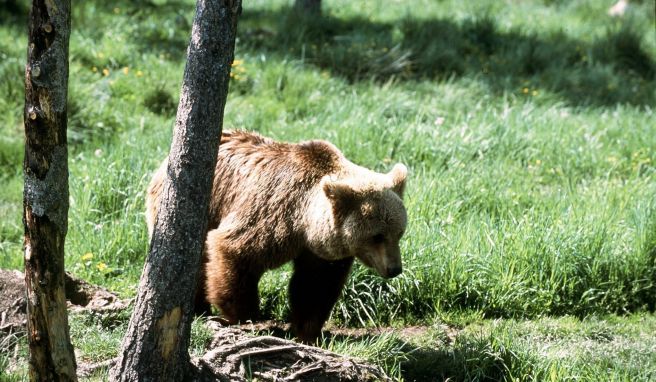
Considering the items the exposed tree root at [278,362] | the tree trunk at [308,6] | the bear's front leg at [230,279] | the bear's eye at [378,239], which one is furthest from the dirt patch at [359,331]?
the tree trunk at [308,6]

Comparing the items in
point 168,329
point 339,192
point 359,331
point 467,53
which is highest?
point 467,53

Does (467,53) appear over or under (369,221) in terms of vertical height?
over

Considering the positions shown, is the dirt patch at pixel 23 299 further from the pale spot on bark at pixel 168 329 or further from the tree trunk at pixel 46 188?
the pale spot on bark at pixel 168 329

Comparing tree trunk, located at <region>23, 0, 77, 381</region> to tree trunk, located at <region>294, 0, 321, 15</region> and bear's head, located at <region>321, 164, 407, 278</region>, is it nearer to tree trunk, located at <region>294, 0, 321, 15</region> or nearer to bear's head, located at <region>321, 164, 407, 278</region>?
bear's head, located at <region>321, 164, 407, 278</region>

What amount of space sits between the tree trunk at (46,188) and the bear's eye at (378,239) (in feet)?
5.97

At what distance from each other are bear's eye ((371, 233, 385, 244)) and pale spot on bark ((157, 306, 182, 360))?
136cm

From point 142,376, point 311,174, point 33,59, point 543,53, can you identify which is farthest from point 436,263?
point 543,53

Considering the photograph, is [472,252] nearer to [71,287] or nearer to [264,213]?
[264,213]

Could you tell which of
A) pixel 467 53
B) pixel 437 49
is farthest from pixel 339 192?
pixel 467 53

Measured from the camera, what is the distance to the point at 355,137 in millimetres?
7812

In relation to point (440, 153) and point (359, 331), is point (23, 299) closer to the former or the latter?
point (359, 331)

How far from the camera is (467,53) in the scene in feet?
37.1

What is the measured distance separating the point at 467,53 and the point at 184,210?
8023 millimetres

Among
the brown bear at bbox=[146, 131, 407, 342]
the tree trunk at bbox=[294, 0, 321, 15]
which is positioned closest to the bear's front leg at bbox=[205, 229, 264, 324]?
the brown bear at bbox=[146, 131, 407, 342]
